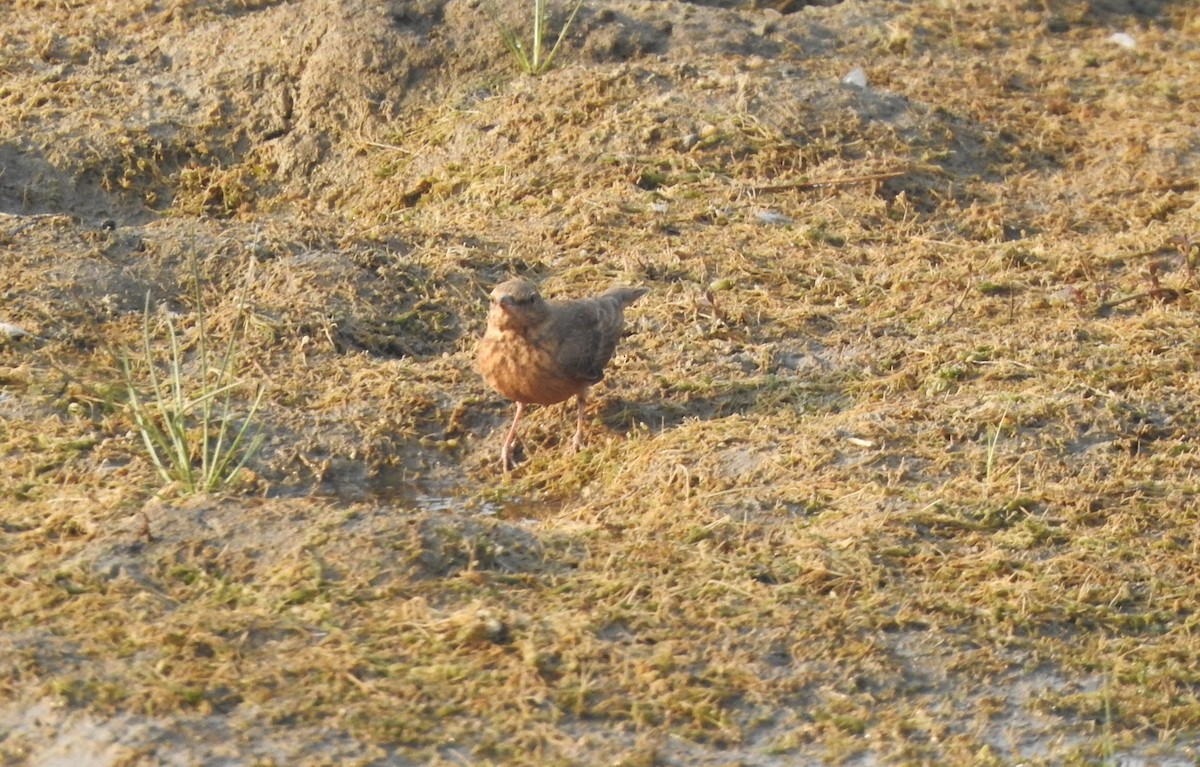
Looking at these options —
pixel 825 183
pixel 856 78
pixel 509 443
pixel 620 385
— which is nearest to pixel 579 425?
pixel 509 443

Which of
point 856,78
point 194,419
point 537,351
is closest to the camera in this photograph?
point 194,419

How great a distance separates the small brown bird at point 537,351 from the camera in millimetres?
6410

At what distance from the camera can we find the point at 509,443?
6.56 metres

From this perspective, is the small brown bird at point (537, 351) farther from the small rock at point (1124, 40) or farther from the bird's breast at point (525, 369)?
the small rock at point (1124, 40)

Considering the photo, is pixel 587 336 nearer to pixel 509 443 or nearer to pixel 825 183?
pixel 509 443

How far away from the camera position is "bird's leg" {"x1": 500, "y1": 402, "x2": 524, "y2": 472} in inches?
255

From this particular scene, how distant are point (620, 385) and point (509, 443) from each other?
2.02ft

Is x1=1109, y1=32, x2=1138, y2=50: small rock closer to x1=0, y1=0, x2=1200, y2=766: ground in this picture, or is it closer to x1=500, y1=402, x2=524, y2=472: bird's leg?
x1=0, y1=0, x2=1200, y2=766: ground

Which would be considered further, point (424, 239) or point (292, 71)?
point (292, 71)

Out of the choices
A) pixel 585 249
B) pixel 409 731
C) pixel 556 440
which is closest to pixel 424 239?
pixel 585 249

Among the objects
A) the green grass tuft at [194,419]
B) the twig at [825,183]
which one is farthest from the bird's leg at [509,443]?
the twig at [825,183]

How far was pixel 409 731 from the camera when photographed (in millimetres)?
4320

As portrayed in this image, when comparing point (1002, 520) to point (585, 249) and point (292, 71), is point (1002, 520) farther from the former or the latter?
point (292, 71)

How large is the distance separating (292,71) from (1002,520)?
221 inches
